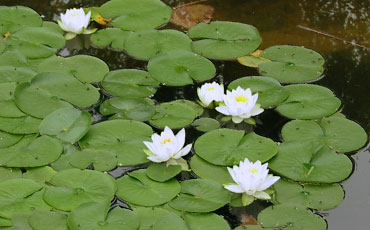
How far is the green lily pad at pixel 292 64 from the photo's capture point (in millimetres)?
3326

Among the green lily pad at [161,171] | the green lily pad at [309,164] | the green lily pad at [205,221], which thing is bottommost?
the green lily pad at [205,221]

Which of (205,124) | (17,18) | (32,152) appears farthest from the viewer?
(17,18)

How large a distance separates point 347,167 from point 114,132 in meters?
1.05

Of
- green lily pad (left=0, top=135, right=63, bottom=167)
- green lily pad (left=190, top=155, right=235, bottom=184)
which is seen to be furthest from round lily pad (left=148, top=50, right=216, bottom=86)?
green lily pad (left=0, top=135, right=63, bottom=167)

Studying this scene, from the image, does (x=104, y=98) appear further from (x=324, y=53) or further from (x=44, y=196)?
(x=324, y=53)

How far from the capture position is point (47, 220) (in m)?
2.44

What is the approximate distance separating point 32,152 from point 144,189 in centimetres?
55

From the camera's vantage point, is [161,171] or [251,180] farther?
[161,171]

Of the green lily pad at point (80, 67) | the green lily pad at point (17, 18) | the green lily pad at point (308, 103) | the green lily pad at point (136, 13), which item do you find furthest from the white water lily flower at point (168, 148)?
the green lily pad at point (17, 18)

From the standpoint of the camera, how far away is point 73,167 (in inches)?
107

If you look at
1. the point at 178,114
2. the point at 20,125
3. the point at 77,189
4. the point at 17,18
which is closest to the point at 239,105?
the point at 178,114

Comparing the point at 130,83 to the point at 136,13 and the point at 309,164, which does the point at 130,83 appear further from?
the point at 309,164

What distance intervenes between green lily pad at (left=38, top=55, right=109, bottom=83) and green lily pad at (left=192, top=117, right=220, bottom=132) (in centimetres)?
62

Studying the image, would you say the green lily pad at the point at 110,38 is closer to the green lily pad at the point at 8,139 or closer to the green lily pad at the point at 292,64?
the green lily pad at the point at 292,64
